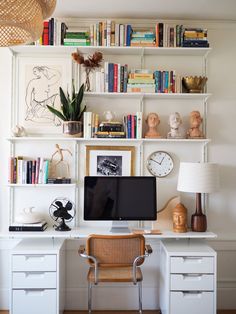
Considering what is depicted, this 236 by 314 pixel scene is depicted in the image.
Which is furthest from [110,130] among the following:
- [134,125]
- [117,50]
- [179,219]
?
[179,219]

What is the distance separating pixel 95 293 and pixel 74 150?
4.45 feet

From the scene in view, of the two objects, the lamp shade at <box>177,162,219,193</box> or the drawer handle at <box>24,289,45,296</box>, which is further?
the lamp shade at <box>177,162,219,193</box>

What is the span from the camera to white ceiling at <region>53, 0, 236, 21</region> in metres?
2.88

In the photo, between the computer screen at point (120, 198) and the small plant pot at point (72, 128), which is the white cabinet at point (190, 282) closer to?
Answer: the computer screen at point (120, 198)

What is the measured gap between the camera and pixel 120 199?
295 cm

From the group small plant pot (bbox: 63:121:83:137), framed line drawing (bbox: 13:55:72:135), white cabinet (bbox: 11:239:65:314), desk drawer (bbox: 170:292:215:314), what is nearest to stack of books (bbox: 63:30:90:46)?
framed line drawing (bbox: 13:55:72:135)

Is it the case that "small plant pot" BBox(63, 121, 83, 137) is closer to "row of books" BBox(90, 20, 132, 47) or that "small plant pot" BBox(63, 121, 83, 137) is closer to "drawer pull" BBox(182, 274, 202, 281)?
"row of books" BBox(90, 20, 132, 47)

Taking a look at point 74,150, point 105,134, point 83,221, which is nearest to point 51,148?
point 74,150

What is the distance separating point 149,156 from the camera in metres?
3.16

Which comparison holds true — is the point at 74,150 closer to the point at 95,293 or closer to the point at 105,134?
the point at 105,134

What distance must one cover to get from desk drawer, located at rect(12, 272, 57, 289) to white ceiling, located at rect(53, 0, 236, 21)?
2291mm


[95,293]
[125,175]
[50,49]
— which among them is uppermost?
[50,49]

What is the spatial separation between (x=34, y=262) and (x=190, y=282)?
4.10 feet

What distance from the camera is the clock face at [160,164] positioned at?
124 inches
